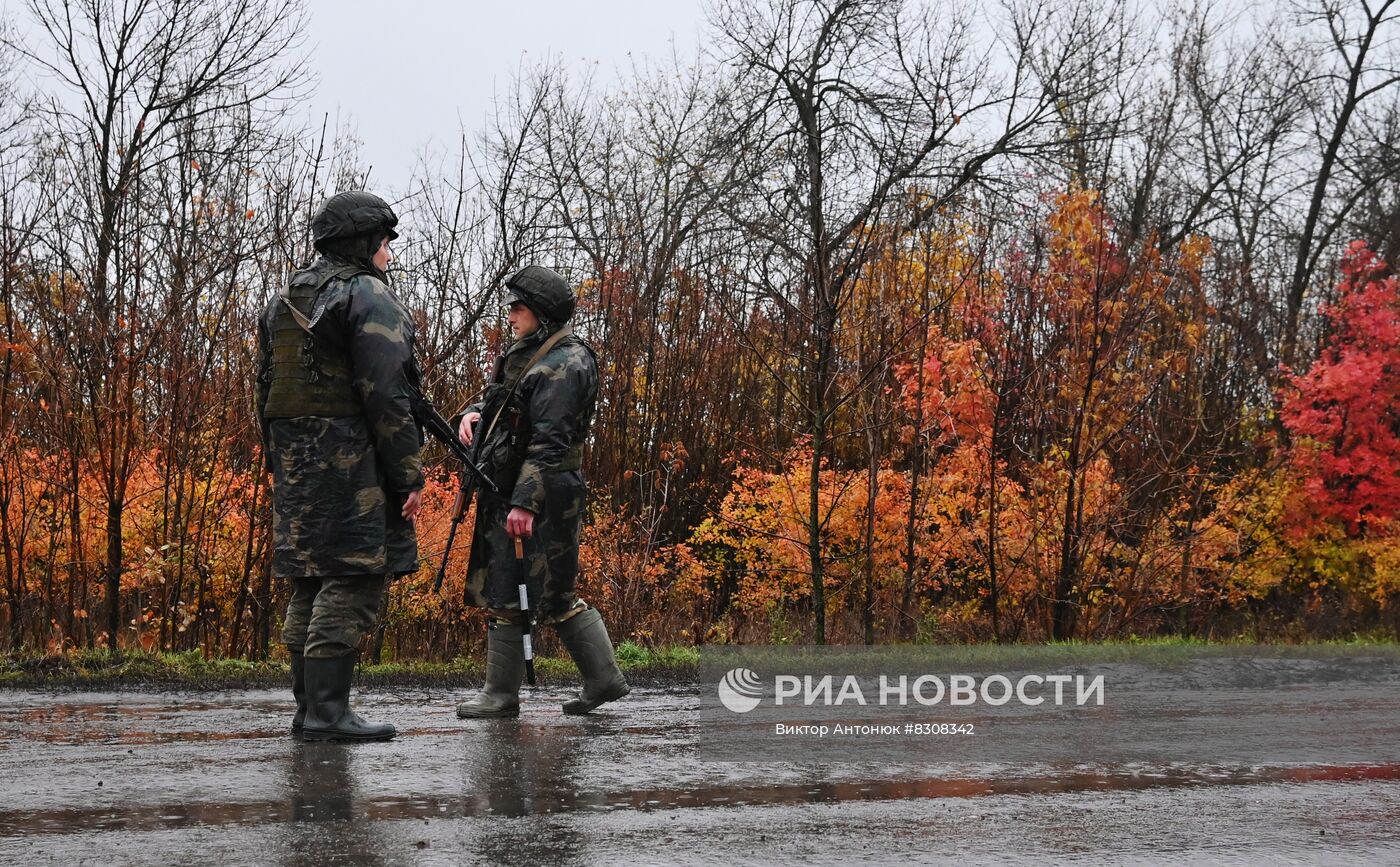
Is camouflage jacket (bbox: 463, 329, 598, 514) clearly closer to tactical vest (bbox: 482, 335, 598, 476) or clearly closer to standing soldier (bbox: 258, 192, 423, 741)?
tactical vest (bbox: 482, 335, 598, 476)

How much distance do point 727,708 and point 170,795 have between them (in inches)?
132

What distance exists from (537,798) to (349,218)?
9.01ft

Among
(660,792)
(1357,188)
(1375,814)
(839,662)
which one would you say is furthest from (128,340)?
(1357,188)

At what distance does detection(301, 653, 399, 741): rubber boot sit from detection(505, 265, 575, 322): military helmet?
2.01 meters

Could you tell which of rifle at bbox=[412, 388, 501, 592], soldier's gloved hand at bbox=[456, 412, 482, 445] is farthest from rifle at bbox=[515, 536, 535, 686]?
soldier's gloved hand at bbox=[456, 412, 482, 445]

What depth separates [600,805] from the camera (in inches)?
191

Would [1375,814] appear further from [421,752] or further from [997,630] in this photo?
[997,630]

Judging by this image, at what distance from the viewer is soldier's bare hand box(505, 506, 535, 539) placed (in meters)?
6.85

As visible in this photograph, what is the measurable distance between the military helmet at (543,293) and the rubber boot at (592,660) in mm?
1459

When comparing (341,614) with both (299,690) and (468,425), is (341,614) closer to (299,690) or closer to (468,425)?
(299,690)

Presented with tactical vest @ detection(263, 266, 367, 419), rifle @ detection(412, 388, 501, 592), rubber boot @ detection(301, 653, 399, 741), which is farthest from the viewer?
rifle @ detection(412, 388, 501, 592)

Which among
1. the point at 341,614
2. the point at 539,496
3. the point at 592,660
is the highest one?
the point at 539,496

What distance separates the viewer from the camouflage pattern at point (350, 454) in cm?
614

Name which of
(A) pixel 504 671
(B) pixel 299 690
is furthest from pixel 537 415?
(B) pixel 299 690
